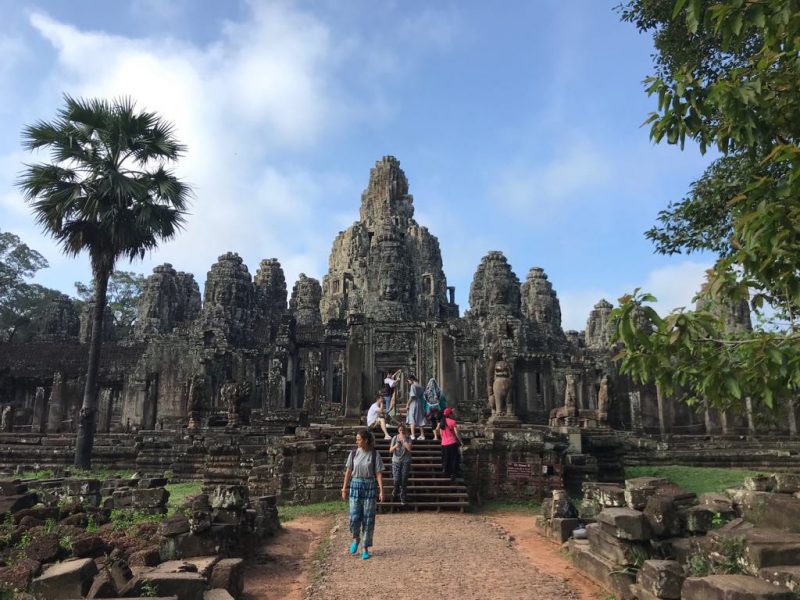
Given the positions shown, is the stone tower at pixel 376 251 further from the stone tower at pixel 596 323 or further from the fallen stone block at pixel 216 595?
the fallen stone block at pixel 216 595

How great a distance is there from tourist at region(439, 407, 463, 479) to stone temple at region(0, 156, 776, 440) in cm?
659

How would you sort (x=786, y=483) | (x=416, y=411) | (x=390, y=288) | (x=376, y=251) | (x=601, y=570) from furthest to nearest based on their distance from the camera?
(x=376, y=251), (x=390, y=288), (x=416, y=411), (x=601, y=570), (x=786, y=483)

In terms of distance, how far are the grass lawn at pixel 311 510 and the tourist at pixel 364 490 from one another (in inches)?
140

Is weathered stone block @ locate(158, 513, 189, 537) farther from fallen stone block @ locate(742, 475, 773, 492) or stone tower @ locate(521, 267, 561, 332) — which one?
stone tower @ locate(521, 267, 561, 332)

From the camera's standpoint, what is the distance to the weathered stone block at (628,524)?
5926 mm

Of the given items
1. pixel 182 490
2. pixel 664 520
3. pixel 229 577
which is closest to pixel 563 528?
pixel 664 520

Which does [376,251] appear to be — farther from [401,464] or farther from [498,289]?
[401,464]

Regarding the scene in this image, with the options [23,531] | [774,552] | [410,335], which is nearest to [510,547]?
[774,552]

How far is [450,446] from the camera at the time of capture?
35.8ft

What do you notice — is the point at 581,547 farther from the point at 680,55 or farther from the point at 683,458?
the point at 683,458

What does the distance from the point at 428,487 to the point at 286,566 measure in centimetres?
400

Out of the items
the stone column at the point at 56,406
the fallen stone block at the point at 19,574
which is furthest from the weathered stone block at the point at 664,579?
the stone column at the point at 56,406

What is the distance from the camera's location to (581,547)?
7.00m

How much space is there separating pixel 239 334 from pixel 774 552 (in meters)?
28.7
